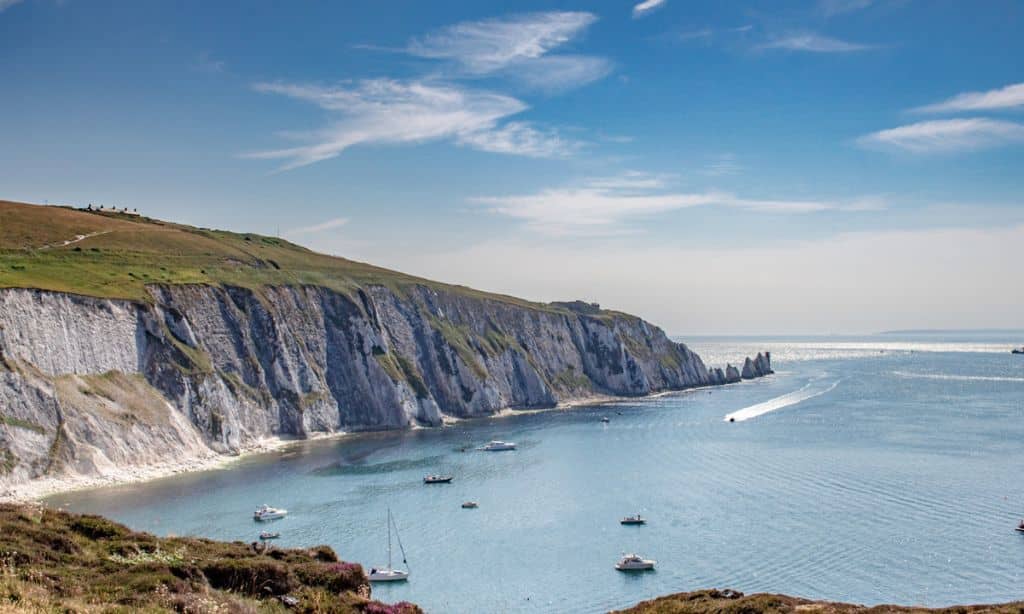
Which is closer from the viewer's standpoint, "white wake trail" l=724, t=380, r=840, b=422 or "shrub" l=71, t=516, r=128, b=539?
"shrub" l=71, t=516, r=128, b=539

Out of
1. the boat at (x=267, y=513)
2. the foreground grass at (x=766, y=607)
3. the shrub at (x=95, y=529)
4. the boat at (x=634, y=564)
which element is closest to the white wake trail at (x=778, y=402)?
the boat at (x=634, y=564)

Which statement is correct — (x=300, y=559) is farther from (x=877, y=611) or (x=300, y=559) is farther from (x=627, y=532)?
(x=627, y=532)

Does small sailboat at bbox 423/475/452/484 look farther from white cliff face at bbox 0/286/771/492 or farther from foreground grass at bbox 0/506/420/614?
foreground grass at bbox 0/506/420/614

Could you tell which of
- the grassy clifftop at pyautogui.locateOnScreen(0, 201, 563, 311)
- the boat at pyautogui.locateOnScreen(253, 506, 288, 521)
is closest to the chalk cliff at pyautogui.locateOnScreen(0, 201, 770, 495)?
the grassy clifftop at pyautogui.locateOnScreen(0, 201, 563, 311)

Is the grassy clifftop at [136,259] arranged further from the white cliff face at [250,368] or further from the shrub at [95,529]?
the shrub at [95,529]

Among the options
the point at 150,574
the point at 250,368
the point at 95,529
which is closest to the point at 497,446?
the point at 250,368
